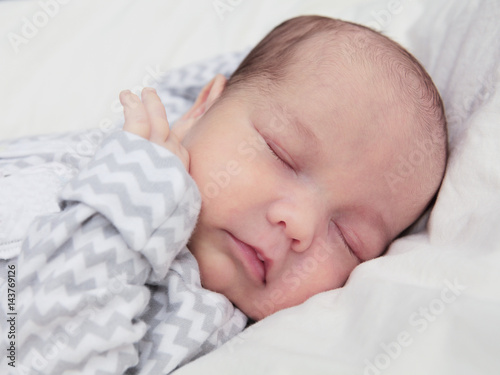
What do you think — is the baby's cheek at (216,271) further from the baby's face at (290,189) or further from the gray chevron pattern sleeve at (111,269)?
the gray chevron pattern sleeve at (111,269)

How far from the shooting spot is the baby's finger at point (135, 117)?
995 mm

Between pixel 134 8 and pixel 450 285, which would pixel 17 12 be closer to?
pixel 134 8

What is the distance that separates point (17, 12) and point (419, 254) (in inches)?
63.6

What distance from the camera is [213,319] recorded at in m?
0.97

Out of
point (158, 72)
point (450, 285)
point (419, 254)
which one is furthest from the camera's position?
point (158, 72)

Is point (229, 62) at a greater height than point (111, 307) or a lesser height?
greater

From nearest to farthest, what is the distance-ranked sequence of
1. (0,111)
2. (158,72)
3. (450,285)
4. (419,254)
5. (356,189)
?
(450,285) → (419,254) → (356,189) → (0,111) → (158,72)

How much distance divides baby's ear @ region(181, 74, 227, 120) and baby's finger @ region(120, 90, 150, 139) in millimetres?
278

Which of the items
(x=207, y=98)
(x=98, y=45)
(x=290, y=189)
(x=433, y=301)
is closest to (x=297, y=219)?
(x=290, y=189)

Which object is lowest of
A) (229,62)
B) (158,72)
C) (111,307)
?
(111,307)

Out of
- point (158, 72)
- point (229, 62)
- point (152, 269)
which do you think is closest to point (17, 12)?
point (158, 72)

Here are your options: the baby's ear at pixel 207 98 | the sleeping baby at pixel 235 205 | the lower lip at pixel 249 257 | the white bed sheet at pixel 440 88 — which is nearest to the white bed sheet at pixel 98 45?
the white bed sheet at pixel 440 88

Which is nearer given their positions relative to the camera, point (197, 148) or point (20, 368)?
point (20, 368)

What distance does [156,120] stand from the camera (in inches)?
41.1
